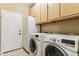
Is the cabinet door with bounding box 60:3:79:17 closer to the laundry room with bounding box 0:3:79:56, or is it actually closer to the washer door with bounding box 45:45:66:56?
the laundry room with bounding box 0:3:79:56

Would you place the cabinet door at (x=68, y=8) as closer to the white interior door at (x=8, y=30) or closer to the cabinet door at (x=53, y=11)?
the cabinet door at (x=53, y=11)

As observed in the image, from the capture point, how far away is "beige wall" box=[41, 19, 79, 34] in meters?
1.41

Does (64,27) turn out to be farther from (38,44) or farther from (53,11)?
(38,44)

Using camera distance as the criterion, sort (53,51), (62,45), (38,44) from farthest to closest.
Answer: (38,44) < (53,51) < (62,45)

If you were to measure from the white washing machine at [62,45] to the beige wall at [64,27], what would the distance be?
0.47 metres

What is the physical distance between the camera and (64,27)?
1.65 meters

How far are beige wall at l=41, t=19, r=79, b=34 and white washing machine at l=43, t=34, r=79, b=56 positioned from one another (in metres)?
0.47

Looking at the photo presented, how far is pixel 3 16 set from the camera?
2617mm

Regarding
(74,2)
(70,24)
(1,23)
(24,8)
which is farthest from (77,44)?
(1,23)

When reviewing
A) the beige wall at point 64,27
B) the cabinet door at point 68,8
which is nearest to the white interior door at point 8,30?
the beige wall at point 64,27

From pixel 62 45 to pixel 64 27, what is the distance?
0.79 metres

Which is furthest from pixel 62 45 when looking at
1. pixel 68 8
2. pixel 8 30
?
pixel 8 30

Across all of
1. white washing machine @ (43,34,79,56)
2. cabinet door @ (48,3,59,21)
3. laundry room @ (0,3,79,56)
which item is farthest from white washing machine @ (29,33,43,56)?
cabinet door @ (48,3,59,21)

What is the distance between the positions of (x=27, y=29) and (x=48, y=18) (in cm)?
55
